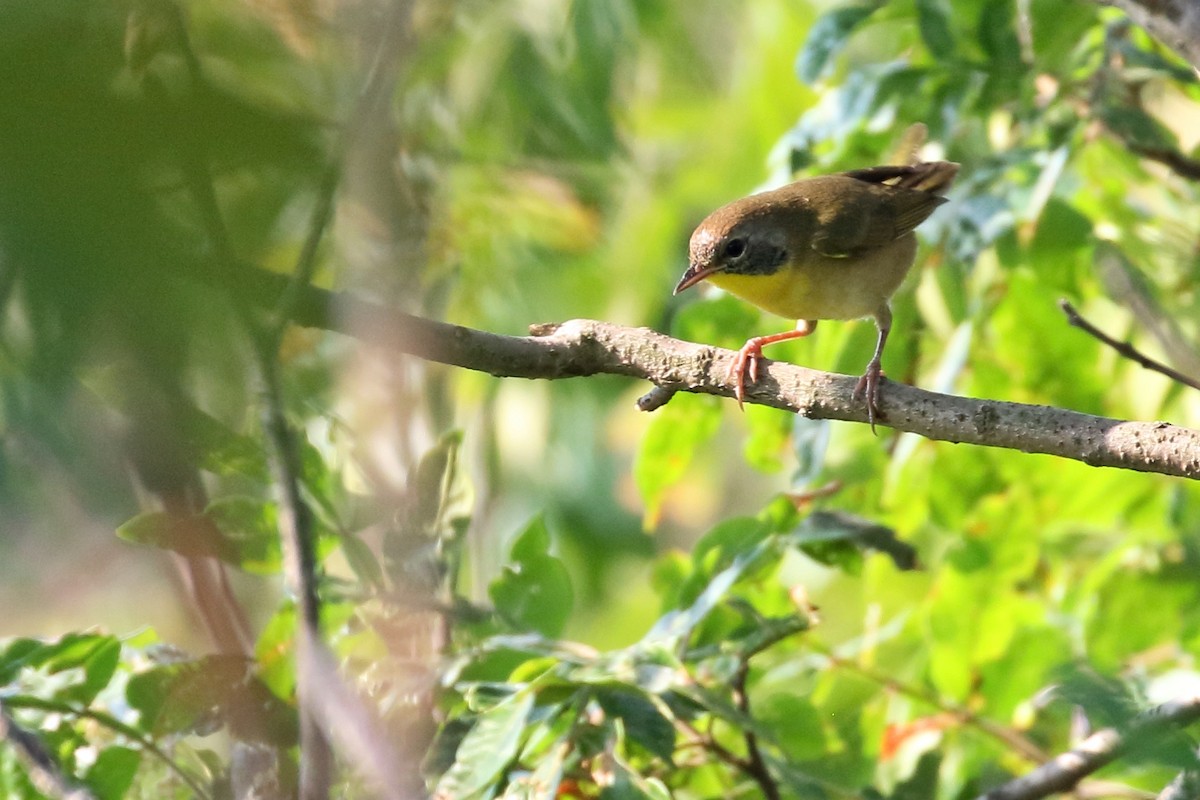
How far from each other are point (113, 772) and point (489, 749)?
0.71 m

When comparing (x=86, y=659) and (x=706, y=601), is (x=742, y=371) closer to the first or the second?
(x=706, y=601)

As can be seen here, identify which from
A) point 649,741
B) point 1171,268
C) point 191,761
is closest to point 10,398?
point 649,741

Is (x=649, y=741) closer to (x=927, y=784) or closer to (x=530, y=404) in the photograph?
(x=927, y=784)

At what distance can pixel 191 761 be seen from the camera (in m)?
2.32

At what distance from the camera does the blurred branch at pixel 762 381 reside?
1.71 metres

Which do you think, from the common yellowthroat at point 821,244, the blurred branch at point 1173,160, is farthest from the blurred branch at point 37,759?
the blurred branch at point 1173,160

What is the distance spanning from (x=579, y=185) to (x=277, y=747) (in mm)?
3725

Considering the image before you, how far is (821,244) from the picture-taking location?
10.8ft

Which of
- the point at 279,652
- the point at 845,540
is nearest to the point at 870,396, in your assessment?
the point at 845,540

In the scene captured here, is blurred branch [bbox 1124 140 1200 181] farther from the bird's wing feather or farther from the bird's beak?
the bird's beak

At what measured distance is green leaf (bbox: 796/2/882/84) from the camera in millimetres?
2859

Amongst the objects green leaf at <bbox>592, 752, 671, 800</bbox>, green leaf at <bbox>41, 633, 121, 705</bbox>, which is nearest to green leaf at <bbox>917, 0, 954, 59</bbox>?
green leaf at <bbox>592, 752, 671, 800</bbox>

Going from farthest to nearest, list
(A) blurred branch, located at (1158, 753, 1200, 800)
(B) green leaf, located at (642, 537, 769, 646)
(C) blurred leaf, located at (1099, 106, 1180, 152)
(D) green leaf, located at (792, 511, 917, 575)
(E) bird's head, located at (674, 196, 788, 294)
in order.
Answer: (E) bird's head, located at (674, 196, 788, 294), (C) blurred leaf, located at (1099, 106, 1180, 152), (D) green leaf, located at (792, 511, 917, 575), (B) green leaf, located at (642, 537, 769, 646), (A) blurred branch, located at (1158, 753, 1200, 800)

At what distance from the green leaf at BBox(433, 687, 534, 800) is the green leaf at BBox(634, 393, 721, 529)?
0.95m
